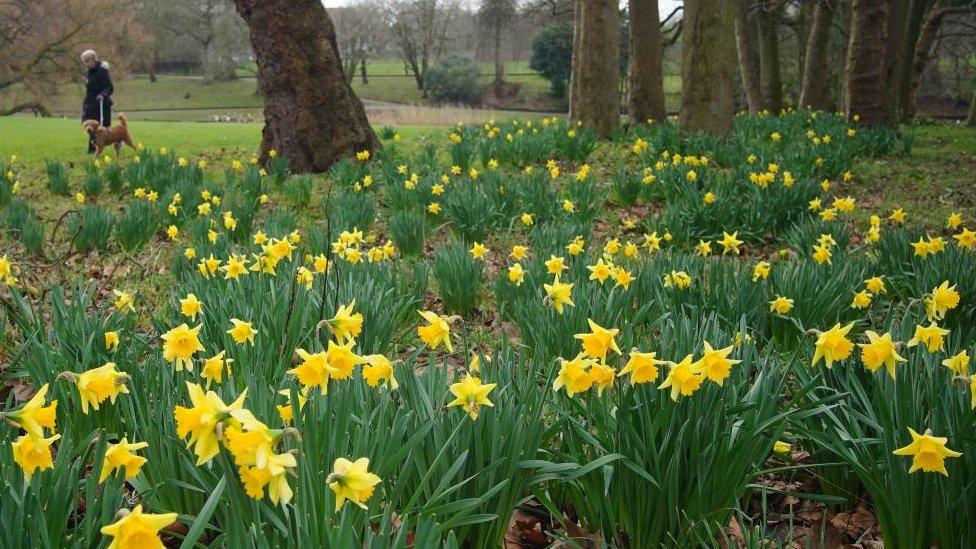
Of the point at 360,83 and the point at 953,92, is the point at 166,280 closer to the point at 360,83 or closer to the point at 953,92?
the point at 953,92

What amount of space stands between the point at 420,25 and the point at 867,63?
3723 centimetres

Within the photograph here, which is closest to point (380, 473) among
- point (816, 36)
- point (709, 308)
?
point (709, 308)

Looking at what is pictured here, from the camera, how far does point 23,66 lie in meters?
22.7

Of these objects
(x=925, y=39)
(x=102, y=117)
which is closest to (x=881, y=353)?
(x=102, y=117)

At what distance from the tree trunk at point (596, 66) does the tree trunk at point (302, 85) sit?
3196 mm

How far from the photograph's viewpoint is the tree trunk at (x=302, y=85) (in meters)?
8.09

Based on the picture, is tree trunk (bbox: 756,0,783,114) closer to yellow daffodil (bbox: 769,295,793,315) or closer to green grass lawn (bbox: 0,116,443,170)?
green grass lawn (bbox: 0,116,443,170)

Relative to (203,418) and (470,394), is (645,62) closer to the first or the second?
(470,394)

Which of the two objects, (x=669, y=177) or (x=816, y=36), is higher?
(x=816, y=36)

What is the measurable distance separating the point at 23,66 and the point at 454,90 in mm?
21484

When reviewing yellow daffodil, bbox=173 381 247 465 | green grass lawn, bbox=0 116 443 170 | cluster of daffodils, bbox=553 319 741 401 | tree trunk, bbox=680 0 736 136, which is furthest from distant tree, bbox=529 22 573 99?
yellow daffodil, bbox=173 381 247 465

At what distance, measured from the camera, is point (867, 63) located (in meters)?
10.7

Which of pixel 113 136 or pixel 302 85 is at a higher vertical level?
pixel 302 85

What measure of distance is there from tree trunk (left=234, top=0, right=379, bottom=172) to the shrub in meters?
31.8
